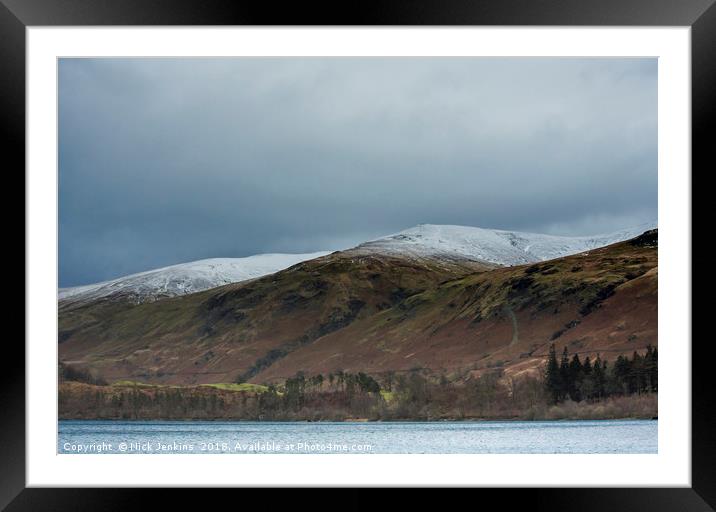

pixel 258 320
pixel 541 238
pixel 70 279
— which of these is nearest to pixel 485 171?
pixel 541 238

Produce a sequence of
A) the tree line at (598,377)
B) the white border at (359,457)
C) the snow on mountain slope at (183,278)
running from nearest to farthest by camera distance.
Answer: the white border at (359,457) < the tree line at (598,377) < the snow on mountain slope at (183,278)

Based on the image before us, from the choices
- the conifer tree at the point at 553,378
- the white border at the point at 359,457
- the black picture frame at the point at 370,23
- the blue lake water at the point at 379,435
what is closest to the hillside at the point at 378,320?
the conifer tree at the point at 553,378

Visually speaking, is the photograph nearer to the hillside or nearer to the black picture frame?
the hillside

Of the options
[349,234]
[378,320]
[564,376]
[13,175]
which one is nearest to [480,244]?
[378,320]

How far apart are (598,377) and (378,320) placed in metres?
12.0

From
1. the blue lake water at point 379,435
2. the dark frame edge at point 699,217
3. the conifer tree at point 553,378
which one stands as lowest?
the blue lake water at point 379,435

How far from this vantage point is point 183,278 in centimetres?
4500

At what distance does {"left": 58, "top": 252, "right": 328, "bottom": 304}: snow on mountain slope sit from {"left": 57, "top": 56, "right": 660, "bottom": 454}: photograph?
12cm

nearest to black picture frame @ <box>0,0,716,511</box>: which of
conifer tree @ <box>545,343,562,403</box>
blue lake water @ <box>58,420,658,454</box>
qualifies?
blue lake water @ <box>58,420,658,454</box>

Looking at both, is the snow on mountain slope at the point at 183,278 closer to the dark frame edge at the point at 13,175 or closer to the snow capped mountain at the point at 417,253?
the snow capped mountain at the point at 417,253

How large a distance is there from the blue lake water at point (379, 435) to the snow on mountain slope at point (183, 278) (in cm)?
723

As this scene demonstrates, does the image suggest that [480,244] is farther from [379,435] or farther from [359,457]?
[359,457]

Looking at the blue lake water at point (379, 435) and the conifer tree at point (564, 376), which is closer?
the blue lake water at point (379, 435)

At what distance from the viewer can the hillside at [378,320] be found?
4175cm
